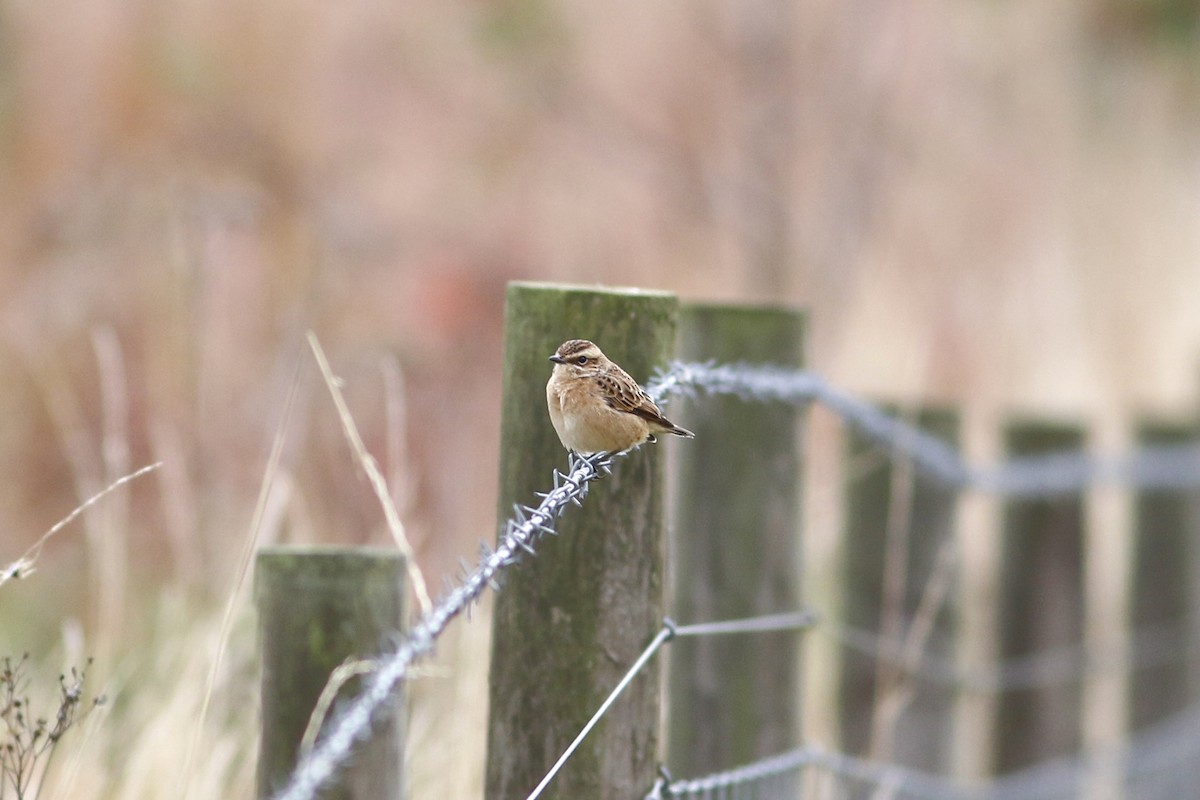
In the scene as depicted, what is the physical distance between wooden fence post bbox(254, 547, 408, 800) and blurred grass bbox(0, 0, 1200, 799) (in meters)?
2.19

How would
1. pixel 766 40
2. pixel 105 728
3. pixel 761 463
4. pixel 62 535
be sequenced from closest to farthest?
pixel 761 463 < pixel 105 728 < pixel 62 535 < pixel 766 40

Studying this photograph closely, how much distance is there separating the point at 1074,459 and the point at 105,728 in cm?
283

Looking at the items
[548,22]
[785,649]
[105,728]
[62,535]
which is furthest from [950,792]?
[548,22]

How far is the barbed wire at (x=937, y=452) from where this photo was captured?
8.63ft

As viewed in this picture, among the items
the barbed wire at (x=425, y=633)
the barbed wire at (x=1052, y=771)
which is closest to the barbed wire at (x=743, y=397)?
the barbed wire at (x=425, y=633)

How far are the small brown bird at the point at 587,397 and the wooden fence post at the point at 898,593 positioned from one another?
1992mm

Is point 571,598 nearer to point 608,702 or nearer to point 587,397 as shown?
point 608,702

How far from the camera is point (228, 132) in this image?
25.5 feet

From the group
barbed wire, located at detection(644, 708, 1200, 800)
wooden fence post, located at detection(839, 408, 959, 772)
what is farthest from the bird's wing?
wooden fence post, located at detection(839, 408, 959, 772)

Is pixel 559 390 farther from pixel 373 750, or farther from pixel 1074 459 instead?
pixel 1074 459

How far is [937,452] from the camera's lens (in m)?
4.07

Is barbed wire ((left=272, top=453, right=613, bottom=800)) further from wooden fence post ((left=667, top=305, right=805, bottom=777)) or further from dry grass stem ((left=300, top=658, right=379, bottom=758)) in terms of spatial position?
wooden fence post ((left=667, top=305, right=805, bottom=777))

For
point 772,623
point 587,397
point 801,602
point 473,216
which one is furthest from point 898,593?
point 473,216

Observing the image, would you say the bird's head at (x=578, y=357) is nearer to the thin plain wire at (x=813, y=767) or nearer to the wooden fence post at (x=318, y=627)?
the wooden fence post at (x=318, y=627)
